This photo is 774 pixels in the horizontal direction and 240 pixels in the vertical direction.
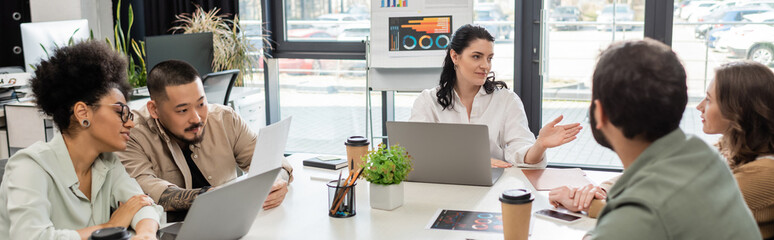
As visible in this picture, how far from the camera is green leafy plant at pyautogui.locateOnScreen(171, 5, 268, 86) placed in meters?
5.09

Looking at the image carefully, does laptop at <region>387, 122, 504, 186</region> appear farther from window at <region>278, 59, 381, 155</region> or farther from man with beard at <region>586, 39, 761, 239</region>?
window at <region>278, 59, 381, 155</region>

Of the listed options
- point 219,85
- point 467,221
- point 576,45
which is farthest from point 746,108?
point 219,85

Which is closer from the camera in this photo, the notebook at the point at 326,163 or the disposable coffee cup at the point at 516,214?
the disposable coffee cup at the point at 516,214

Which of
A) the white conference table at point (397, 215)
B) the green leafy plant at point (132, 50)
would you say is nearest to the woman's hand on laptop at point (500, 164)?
the white conference table at point (397, 215)

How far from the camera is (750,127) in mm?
1777

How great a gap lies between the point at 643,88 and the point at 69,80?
4.61 feet

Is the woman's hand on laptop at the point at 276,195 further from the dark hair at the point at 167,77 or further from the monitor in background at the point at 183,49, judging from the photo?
the monitor in background at the point at 183,49

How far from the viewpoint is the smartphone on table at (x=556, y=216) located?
1.90m

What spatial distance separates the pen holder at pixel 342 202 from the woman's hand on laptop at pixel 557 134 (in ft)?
2.49

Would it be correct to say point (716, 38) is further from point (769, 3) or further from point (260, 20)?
point (260, 20)

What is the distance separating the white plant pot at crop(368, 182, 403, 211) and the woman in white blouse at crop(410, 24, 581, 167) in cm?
88

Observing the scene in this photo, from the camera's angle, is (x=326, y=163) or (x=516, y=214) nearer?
(x=516, y=214)

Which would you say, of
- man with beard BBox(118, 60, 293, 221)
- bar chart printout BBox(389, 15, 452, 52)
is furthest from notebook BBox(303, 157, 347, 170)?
bar chart printout BBox(389, 15, 452, 52)

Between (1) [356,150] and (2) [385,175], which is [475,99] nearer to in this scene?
(1) [356,150]
